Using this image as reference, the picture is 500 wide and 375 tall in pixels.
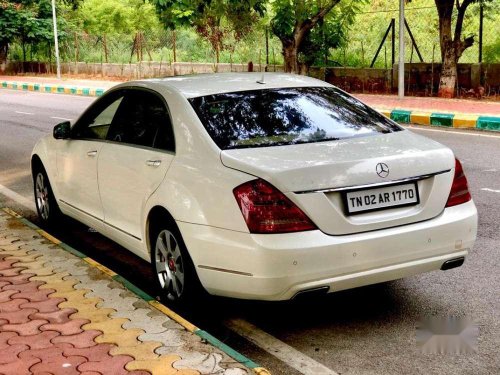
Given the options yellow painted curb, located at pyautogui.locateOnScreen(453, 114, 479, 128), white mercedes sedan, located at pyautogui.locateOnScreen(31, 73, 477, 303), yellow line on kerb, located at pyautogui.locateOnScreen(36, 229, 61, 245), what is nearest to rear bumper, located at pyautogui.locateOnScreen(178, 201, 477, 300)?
white mercedes sedan, located at pyautogui.locateOnScreen(31, 73, 477, 303)

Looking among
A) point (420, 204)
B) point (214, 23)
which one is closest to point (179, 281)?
point (420, 204)

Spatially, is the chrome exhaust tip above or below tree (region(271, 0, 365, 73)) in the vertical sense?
below

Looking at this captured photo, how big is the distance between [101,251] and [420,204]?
306cm

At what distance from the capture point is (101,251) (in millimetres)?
6363

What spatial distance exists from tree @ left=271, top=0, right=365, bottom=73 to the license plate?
57.8 feet

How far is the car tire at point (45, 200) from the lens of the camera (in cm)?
682

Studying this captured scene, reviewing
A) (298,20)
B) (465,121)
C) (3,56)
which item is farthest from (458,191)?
(3,56)

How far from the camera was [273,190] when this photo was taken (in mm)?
3979

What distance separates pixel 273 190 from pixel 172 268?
1.07m

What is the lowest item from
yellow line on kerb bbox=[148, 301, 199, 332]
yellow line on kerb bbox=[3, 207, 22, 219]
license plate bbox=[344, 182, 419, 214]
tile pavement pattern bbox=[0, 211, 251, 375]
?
tile pavement pattern bbox=[0, 211, 251, 375]

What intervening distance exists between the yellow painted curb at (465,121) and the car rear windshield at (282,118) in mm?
9422

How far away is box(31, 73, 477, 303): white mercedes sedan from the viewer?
3.98m

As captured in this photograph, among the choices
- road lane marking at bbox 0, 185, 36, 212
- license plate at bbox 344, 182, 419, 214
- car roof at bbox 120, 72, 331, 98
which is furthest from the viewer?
road lane marking at bbox 0, 185, 36, 212

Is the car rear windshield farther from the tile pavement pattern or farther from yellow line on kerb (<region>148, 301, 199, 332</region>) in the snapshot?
the tile pavement pattern
